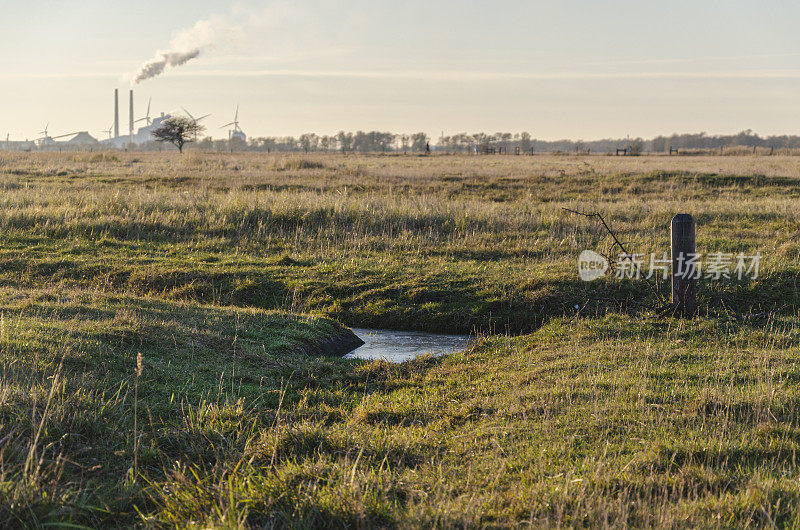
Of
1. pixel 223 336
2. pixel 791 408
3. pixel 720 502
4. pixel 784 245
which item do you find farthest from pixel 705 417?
pixel 784 245

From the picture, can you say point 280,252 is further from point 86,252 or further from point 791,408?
point 791,408

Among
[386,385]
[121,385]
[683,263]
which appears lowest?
[386,385]

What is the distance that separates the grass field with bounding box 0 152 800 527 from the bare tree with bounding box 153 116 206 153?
82.9m

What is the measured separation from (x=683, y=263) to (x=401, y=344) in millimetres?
4572

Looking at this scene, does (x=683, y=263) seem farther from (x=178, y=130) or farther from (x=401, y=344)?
(x=178, y=130)

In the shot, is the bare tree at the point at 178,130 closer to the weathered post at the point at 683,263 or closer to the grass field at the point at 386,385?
the grass field at the point at 386,385

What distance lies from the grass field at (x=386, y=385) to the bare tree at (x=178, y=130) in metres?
82.9

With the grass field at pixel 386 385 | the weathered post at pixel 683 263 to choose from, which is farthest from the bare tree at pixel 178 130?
the weathered post at pixel 683 263

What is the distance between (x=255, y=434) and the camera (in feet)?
20.5

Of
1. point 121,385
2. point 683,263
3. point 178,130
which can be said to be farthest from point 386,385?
point 178,130

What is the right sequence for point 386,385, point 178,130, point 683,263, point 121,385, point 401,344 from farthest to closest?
point 178,130
point 401,344
point 683,263
point 386,385
point 121,385

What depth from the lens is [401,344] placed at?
38.5 feet

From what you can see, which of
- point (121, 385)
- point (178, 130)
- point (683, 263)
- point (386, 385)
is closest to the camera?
point (121, 385)

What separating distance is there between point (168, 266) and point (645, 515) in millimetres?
13117
